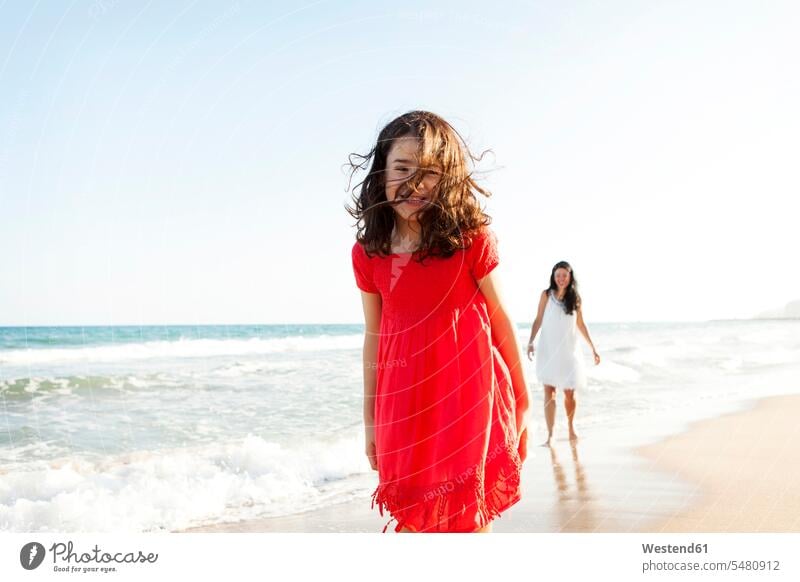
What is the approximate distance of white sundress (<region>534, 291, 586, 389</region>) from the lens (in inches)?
207

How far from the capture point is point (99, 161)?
3.17 metres

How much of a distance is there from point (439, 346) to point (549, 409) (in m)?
3.59

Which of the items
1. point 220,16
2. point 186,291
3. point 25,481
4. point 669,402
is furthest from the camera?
point 669,402

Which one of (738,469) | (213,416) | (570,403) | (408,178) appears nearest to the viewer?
(408,178)

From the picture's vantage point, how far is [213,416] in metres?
5.95

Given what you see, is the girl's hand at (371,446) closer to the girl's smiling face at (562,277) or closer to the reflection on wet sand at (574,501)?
the reflection on wet sand at (574,501)

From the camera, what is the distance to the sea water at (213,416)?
3.69 meters

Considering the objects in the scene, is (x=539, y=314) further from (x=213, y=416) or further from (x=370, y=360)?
(x=370, y=360)

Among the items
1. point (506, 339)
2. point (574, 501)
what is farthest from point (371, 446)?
point (574, 501)

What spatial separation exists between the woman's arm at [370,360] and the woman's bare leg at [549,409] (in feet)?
10.7

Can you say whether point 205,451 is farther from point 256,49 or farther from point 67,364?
point 67,364

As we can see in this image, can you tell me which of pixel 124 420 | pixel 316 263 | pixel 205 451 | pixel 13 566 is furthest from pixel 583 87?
pixel 124 420

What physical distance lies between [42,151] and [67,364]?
21.8ft

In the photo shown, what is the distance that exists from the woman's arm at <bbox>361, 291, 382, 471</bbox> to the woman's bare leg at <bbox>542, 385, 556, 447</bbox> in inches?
128
